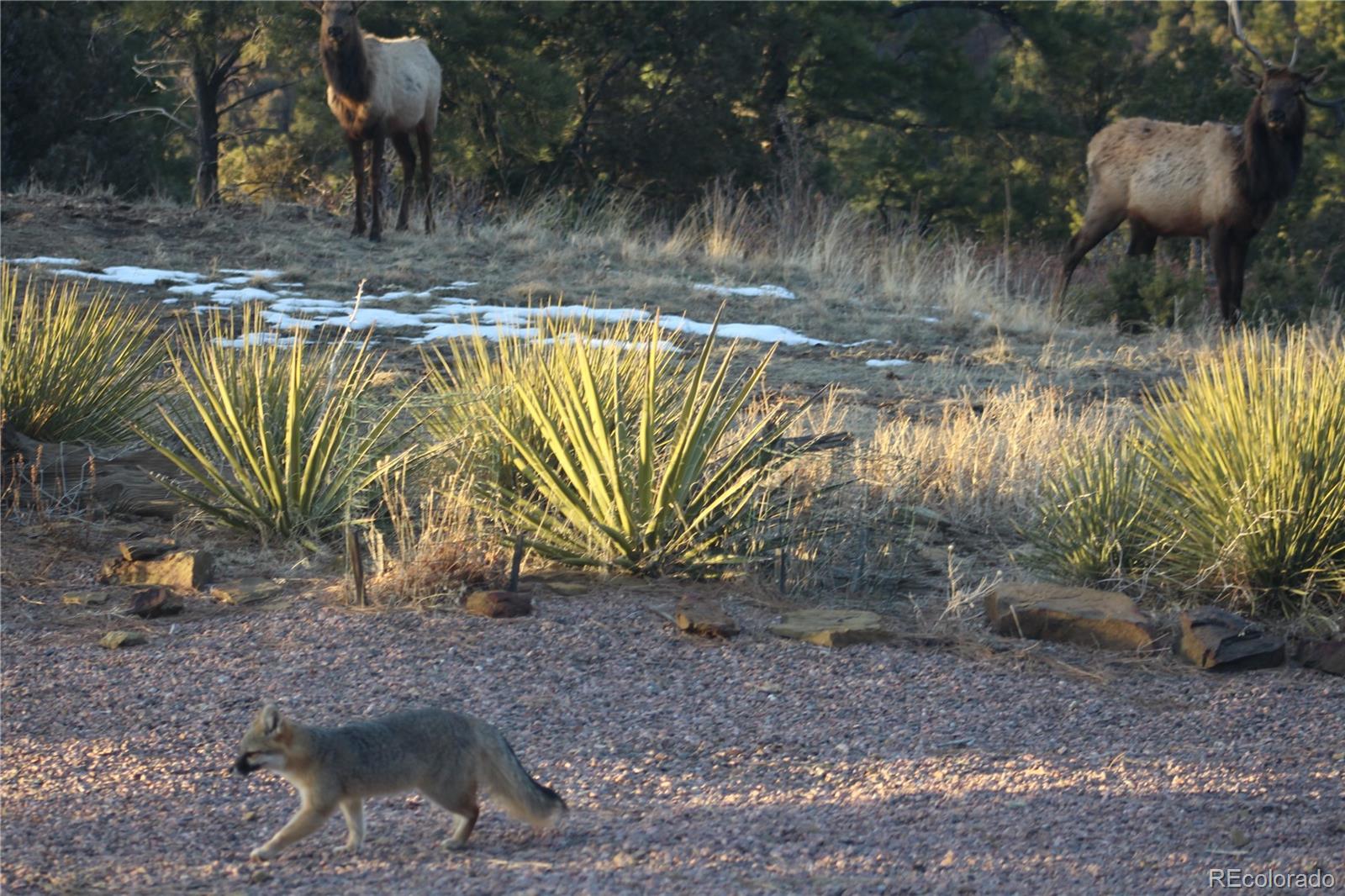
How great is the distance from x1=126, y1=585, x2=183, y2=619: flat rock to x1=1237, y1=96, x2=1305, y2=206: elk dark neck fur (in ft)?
41.0

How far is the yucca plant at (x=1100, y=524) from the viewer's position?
21.8 ft

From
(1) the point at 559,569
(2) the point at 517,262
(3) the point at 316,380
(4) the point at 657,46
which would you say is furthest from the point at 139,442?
(4) the point at 657,46

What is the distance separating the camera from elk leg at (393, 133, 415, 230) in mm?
16481

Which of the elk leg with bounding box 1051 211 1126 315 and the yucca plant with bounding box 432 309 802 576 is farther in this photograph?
the elk leg with bounding box 1051 211 1126 315

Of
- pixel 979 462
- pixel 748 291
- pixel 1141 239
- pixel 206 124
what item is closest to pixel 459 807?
Answer: pixel 979 462

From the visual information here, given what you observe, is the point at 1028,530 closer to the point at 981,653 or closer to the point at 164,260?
the point at 981,653

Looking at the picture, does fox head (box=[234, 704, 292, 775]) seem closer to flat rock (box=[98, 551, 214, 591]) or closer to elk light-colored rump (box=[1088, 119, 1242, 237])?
flat rock (box=[98, 551, 214, 591])

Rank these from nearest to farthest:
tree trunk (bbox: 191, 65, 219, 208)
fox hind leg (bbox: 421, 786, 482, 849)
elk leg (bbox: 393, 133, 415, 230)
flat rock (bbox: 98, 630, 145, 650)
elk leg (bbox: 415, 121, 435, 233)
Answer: fox hind leg (bbox: 421, 786, 482, 849), flat rock (bbox: 98, 630, 145, 650), elk leg (bbox: 393, 133, 415, 230), elk leg (bbox: 415, 121, 435, 233), tree trunk (bbox: 191, 65, 219, 208)

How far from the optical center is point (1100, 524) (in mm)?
6723

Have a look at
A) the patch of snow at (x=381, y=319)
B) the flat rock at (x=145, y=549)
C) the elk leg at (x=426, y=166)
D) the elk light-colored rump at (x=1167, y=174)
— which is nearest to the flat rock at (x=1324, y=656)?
the flat rock at (x=145, y=549)

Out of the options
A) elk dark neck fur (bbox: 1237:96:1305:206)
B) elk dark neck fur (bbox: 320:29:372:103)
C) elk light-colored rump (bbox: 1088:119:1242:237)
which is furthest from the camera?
elk light-colored rump (bbox: 1088:119:1242:237)

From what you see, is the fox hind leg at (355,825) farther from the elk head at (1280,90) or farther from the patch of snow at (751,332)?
the elk head at (1280,90)

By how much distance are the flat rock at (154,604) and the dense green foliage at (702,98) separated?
15.2 metres

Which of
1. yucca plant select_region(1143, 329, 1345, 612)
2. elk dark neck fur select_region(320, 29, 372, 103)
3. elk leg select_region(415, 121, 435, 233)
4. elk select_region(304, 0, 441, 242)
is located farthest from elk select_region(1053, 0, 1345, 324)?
yucca plant select_region(1143, 329, 1345, 612)
